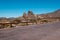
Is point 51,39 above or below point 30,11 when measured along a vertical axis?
below

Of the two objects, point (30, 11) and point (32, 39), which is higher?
point (30, 11)

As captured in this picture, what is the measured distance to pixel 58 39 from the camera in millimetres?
9375

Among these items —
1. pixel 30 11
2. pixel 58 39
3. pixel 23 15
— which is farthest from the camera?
pixel 30 11

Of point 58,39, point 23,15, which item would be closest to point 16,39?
point 58,39

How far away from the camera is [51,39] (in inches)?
370

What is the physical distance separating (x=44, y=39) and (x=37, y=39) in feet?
1.30

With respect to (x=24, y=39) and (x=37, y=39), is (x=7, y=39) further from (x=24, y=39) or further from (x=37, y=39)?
(x=37, y=39)

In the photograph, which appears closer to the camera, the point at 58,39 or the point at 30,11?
the point at 58,39

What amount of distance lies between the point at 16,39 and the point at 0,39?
39.9 inches

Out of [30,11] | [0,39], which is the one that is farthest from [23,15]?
[0,39]

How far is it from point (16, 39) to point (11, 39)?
0.95 feet

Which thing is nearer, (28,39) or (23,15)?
(28,39)

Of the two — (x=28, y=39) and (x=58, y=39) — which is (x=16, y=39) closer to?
(x=28, y=39)

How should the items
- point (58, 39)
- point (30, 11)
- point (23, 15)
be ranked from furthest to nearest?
point (30, 11)
point (23, 15)
point (58, 39)
